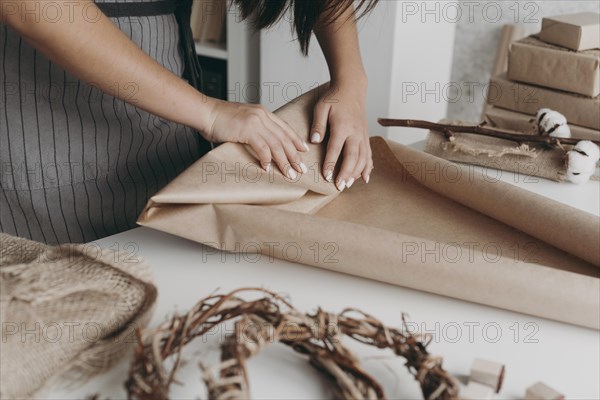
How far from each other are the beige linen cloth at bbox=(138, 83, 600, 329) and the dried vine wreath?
14 cm

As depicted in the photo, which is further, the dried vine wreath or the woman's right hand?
the woman's right hand

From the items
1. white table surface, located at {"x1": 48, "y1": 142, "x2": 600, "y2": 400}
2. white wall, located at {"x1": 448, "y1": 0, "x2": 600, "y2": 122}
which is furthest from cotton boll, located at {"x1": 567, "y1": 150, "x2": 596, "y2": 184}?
white wall, located at {"x1": 448, "y1": 0, "x2": 600, "y2": 122}

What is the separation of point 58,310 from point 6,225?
22.1 inches

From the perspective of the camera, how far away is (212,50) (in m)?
2.18

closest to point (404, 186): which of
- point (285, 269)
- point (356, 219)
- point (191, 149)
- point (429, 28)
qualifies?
point (356, 219)

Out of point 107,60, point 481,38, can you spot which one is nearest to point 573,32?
point 107,60

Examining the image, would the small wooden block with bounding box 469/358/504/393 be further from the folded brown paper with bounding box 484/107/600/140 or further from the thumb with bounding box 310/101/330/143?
the folded brown paper with bounding box 484/107/600/140

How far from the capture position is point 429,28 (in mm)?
1627

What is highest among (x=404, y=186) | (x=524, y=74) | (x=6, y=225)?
(x=524, y=74)

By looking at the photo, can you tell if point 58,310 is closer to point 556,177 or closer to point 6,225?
point 6,225

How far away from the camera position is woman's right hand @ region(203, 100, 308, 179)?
0.90 metres

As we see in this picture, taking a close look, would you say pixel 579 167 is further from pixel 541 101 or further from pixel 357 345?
pixel 357 345

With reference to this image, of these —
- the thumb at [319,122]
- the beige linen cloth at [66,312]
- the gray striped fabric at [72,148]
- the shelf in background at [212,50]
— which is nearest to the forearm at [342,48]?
the thumb at [319,122]

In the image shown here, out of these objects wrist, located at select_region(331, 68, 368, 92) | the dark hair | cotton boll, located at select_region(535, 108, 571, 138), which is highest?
the dark hair
